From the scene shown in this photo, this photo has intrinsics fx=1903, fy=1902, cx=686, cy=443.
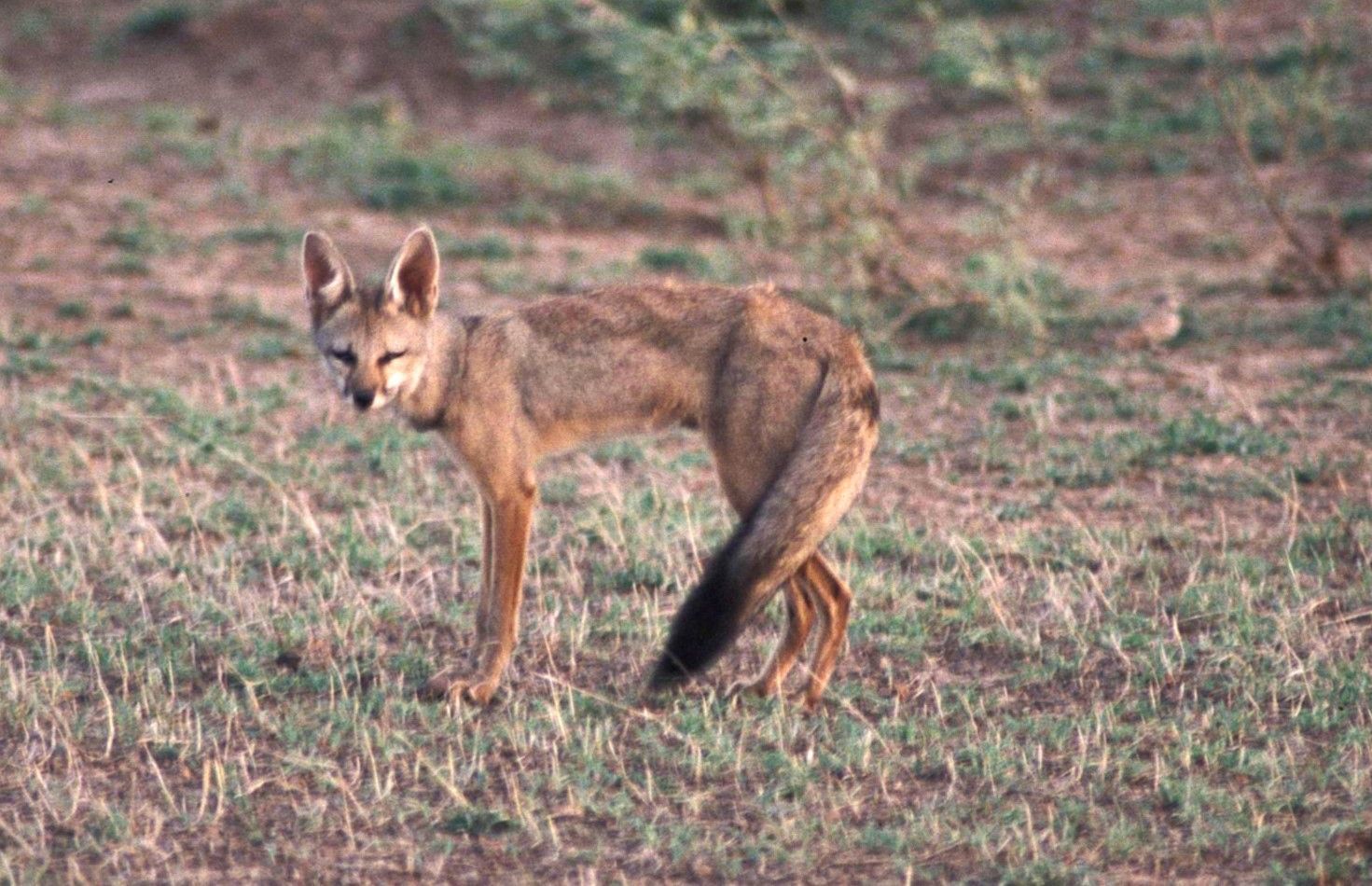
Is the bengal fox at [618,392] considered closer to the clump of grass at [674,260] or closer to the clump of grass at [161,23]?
the clump of grass at [674,260]

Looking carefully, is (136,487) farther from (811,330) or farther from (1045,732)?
(1045,732)

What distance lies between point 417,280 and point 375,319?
200mm

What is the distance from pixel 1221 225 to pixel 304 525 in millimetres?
8065

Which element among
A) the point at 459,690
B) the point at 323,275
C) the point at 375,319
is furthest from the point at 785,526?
the point at 323,275

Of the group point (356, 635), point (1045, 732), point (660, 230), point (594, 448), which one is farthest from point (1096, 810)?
point (660, 230)

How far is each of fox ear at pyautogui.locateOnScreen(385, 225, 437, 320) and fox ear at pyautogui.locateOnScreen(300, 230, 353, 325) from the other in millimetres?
147

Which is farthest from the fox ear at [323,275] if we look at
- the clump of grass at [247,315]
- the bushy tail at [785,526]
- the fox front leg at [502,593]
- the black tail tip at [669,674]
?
the clump of grass at [247,315]

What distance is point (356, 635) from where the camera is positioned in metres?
6.05

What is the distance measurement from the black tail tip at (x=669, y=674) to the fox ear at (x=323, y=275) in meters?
1.57

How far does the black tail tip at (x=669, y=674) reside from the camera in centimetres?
499

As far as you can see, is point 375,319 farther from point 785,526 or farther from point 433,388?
point 785,526

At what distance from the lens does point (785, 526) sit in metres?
5.21

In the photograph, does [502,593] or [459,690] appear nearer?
[459,690]

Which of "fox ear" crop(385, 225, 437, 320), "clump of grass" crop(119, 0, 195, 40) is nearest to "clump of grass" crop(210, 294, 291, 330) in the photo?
"fox ear" crop(385, 225, 437, 320)
